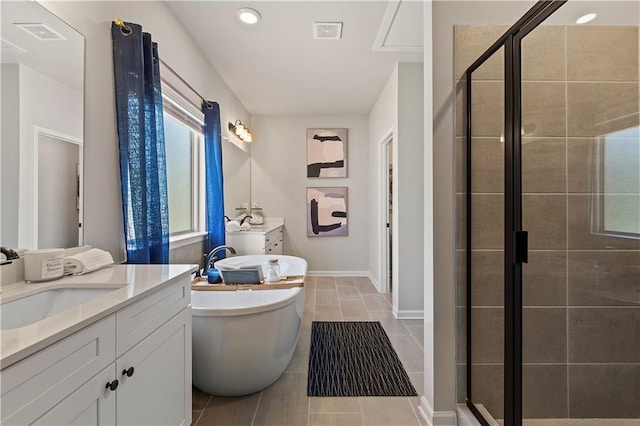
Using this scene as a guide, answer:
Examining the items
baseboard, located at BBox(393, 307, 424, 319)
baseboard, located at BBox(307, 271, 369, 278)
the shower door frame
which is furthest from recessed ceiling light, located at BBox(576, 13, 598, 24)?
baseboard, located at BBox(307, 271, 369, 278)

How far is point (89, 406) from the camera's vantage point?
0.82 m

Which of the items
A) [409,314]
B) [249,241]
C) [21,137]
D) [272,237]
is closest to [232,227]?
[249,241]

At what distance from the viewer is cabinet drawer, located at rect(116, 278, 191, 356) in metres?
0.95

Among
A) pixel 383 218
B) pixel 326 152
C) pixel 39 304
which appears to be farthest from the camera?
pixel 326 152

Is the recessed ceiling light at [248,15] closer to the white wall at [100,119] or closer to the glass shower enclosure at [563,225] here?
the white wall at [100,119]

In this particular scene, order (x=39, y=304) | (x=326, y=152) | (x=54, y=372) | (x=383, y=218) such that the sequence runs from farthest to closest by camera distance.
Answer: (x=326, y=152) → (x=383, y=218) → (x=39, y=304) → (x=54, y=372)

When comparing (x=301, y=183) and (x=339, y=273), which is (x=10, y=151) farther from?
(x=339, y=273)

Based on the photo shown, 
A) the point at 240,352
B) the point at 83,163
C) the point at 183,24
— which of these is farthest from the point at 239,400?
the point at 183,24

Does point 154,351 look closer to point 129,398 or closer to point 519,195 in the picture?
point 129,398

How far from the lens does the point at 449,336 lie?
1.60 m

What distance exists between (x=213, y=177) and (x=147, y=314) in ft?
7.32

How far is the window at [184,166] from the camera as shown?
259 centimetres

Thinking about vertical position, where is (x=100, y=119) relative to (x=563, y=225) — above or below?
above

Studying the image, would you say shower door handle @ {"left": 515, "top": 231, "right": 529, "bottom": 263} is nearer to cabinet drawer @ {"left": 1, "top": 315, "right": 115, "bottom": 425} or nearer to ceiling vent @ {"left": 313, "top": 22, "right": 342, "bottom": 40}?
cabinet drawer @ {"left": 1, "top": 315, "right": 115, "bottom": 425}
